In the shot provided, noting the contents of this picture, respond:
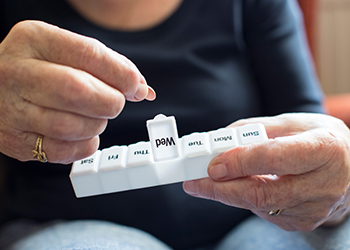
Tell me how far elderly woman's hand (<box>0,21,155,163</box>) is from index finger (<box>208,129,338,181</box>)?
0.20 meters

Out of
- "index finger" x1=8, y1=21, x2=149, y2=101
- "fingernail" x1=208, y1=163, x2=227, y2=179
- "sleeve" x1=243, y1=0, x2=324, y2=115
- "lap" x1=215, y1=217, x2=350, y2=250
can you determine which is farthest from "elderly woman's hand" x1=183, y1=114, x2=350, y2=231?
"sleeve" x1=243, y1=0, x2=324, y2=115

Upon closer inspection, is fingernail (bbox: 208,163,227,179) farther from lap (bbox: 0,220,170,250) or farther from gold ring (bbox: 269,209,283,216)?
lap (bbox: 0,220,170,250)

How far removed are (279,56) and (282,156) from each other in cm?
52

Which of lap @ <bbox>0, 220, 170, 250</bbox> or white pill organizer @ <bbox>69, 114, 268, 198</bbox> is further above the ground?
white pill organizer @ <bbox>69, 114, 268, 198</bbox>

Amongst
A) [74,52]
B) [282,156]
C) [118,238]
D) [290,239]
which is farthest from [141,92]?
[290,239]

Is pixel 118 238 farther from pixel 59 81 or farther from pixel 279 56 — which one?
pixel 279 56

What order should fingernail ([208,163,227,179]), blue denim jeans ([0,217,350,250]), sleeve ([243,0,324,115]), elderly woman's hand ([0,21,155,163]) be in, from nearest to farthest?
1. elderly woman's hand ([0,21,155,163])
2. fingernail ([208,163,227,179])
3. blue denim jeans ([0,217,350,250])
4. sleeve ([243,0,324,115])

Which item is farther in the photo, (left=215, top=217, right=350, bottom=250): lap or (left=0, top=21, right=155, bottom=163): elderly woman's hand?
(left=215, top=217, right=350, bottom=250): lap

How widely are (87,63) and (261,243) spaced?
0.55 meters

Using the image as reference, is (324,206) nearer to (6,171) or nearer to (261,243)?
(261,243)

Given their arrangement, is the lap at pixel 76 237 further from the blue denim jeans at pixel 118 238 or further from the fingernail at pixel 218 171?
the fingernail at pixel 218 171

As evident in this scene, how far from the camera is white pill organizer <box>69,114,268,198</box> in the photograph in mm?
570

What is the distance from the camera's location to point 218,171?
541 millimetres

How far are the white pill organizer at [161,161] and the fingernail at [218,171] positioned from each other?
1.0 inches
